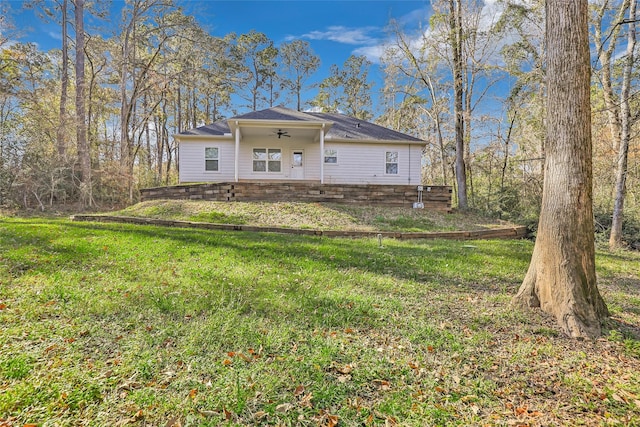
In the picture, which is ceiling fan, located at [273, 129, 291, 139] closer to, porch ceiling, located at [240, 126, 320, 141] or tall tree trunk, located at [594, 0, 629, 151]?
porch ceiling, located at [240, 126, 320, 141]

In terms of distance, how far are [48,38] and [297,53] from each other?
16393 mm

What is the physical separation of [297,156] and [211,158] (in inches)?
154

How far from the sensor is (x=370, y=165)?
49.0 feet

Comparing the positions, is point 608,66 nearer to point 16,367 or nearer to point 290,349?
point 290,349

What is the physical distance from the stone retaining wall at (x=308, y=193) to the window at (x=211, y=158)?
9.70ft

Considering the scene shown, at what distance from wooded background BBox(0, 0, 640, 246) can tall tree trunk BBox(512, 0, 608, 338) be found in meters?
→ 7.69

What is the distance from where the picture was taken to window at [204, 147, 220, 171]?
14.3 m

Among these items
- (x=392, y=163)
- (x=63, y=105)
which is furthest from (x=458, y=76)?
(x=63, y=105)

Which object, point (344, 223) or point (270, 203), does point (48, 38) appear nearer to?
point (270, 203)

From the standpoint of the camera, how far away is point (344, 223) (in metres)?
9.09

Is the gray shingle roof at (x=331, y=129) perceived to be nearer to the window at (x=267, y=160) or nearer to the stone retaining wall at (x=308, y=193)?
the window at (x=267, y=160)

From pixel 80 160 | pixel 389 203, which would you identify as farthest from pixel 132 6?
pixel 389 203

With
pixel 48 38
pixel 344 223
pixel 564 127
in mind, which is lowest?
pixel 344 223

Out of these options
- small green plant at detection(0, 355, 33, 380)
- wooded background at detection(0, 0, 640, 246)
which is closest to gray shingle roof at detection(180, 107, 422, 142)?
wooded background at detection(0, 0, 640, 246)
